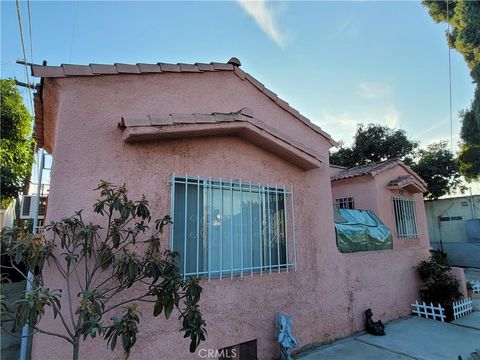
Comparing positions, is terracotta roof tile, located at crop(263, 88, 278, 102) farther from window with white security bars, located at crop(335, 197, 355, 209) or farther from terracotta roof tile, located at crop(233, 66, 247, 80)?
window with white security bars, located at crop(335, 197, 355, 209)

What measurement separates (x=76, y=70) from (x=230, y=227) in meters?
3.98

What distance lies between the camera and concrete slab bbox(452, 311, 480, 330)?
26.5 feet

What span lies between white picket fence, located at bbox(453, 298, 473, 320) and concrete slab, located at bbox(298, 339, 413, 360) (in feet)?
13.8

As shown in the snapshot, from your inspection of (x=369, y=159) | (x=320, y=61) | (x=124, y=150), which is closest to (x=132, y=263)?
(x=124, y=150)

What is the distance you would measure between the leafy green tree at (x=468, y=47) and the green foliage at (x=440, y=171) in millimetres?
1851

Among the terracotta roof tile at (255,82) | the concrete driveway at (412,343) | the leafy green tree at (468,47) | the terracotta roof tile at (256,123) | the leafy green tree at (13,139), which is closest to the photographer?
the terracotta roof tile at (256,123)

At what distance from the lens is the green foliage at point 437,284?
895cm

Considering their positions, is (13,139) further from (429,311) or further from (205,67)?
(429,311)

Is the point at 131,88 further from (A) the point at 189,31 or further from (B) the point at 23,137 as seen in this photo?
(B) the point at 23,137

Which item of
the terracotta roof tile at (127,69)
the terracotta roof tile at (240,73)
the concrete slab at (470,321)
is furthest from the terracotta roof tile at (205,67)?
the concrete slab at (470,321)

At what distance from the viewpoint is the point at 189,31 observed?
24.3ft

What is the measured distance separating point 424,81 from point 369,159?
15887 millimetres

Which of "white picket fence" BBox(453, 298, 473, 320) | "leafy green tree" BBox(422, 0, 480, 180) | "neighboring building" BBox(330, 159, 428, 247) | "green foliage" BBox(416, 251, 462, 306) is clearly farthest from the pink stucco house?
"leafy green tree" BBox(422, 0, 480, 180)

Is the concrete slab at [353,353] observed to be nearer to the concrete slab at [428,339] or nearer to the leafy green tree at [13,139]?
the concrete slab at [428,339]
